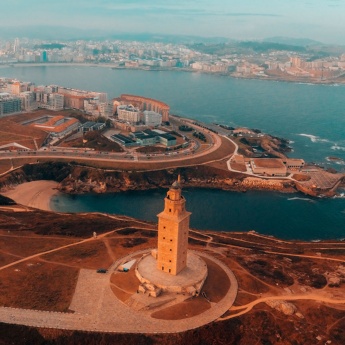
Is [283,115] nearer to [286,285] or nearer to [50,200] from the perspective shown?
[50,200]

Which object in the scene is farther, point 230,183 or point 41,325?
point 230,183

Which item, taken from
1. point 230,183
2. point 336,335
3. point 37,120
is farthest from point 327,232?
point 37,120

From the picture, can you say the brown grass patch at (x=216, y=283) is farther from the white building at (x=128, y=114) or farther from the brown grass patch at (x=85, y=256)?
the white building at (x=128, y=114)

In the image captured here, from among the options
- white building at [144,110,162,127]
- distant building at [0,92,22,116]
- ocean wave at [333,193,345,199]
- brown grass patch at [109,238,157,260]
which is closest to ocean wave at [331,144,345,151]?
ocean wave at [333,193,345,199]

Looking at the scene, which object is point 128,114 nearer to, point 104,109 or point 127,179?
point 104,109

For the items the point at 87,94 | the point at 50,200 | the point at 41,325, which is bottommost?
the point at 50,200

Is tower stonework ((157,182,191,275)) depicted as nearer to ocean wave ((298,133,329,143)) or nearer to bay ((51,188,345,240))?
bay ((51,188,345,240))

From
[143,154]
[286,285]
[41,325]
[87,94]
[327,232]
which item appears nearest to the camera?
[41,325]
